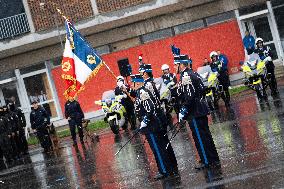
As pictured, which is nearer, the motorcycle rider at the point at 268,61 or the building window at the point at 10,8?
the motorcycle rider at the point at 268,61

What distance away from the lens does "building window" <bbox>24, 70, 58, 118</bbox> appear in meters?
40.7

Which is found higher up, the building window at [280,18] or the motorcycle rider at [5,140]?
the building window at [280,18]

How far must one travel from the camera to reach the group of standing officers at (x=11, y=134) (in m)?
27.6

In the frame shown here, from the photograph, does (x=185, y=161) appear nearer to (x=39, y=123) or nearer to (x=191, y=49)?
(x=39, y=123)

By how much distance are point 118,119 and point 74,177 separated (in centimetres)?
1109

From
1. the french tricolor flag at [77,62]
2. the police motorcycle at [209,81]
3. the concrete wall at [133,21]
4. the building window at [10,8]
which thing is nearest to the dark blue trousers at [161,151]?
the french tricolor flag at [77,62]

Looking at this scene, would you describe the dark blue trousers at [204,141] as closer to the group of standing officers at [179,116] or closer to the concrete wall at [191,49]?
the group of standing officers at [179,116]

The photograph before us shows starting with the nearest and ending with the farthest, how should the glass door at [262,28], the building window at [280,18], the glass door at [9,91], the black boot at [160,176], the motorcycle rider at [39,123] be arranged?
the black boot at [160,176]
the motorcycle rider at [39,123]
the building window at [280,18]
the glass door at [262,28]
the glass door at [9,91]

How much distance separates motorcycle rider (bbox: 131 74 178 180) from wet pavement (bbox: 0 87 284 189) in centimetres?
33

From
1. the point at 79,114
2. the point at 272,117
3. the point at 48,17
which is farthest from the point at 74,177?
the point at 48,17

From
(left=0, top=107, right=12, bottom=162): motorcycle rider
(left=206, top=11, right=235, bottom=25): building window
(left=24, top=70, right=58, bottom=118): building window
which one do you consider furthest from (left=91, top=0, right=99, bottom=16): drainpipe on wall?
(left=0, top=107, right=12, bottom=162): motorcycle rider

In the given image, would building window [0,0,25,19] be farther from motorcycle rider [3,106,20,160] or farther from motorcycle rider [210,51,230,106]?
motorcycle rider [210,51,230,106]

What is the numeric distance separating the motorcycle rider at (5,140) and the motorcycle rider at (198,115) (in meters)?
A: 14.2

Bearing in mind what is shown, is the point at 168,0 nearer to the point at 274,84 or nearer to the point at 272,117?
the point at 274,84
